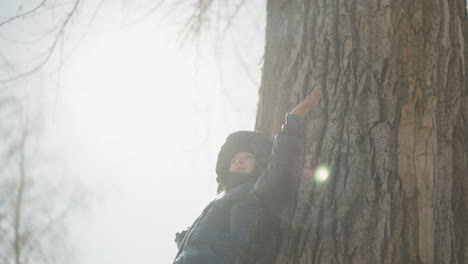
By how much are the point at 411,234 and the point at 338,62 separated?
89 centimetres

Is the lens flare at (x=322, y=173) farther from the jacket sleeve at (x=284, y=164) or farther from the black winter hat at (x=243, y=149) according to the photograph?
the black winter hat at (x=243, y=149)

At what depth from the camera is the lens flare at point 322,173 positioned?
1.80m

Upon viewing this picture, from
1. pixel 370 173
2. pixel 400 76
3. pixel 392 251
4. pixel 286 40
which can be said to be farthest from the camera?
pixel 286 40

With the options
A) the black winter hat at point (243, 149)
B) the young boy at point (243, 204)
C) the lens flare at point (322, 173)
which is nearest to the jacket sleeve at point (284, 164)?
the young boy at point (243, 204)

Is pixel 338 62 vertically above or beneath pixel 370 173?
above

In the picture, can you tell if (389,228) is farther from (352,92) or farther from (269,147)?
(269,147)

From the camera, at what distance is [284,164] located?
210 centimetres

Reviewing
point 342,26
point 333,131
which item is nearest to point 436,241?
point 333,131

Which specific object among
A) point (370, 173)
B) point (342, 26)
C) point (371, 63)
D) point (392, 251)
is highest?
point (342, 26)

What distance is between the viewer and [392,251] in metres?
1.57

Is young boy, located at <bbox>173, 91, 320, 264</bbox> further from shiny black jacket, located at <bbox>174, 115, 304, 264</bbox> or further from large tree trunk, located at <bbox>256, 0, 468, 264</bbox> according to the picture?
large tree trunk, located at <bbox>256, 0, 468, 264</bbox>

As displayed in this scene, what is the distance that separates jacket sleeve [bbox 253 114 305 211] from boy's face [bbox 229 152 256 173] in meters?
0.51

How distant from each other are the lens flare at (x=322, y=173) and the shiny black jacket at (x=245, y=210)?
168 mm

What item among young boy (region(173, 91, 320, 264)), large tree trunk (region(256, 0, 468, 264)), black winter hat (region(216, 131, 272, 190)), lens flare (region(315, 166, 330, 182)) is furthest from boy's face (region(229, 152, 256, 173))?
lens flare (region(315, 166, 330, 182))
